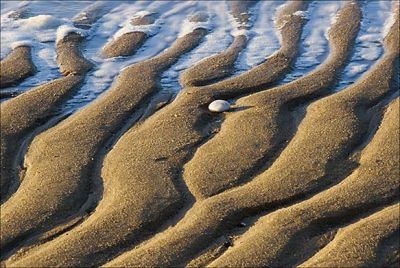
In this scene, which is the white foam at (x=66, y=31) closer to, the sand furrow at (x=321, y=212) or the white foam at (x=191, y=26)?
the white foam at (x=191, y=26)

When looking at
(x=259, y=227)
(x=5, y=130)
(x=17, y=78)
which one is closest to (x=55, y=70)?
(x=17, y=78)

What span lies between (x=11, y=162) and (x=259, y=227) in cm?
167

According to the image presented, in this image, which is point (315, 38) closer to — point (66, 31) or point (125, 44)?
point (125, 44)

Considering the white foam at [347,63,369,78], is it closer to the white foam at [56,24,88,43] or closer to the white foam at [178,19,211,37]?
the white foam at [178,19,211,37]

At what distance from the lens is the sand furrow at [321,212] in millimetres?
3160

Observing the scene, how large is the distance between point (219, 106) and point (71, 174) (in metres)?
1.28

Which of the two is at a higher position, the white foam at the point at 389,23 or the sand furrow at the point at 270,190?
the sand furrow at the point at 270,190

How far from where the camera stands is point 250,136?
4.27 m

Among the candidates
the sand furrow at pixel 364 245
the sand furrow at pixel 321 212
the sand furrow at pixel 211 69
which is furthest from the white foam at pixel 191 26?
the sand furrow at pixel 364 245

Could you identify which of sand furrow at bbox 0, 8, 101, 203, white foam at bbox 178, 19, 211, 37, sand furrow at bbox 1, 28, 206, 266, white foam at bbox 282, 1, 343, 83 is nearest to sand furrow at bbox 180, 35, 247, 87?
sand furrow at bbox 1, 28, 206, 266

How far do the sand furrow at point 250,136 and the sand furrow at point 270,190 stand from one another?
0.33ft

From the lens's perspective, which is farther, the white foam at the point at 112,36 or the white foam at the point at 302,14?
the white foam at the point at 302,14

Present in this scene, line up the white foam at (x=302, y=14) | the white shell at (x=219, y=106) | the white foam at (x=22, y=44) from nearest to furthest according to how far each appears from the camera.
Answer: the white shell at (x=219, y=106) → the white foam at (x=22, y=44) → the white foam at (x=302, y=14)

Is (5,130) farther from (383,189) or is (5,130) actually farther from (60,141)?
(383,189)
